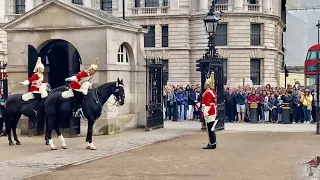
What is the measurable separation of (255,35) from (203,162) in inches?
1684

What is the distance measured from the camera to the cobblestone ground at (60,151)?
12.2 meters

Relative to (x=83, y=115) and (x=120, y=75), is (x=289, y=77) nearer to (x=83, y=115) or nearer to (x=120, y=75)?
(x=120, y=75)

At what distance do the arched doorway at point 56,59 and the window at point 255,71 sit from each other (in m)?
35.3

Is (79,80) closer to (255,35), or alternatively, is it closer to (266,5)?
(255,35)

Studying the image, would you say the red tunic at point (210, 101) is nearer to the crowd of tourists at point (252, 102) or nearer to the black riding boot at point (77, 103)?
the black riding boot at point (77, 103)

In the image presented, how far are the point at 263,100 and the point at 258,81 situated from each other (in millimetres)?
28023

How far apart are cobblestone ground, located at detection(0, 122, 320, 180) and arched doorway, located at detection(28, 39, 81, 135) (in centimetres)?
123

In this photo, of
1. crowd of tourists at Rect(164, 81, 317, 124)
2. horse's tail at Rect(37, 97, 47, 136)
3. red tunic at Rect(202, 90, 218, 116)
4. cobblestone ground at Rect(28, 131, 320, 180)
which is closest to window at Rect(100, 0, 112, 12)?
crowd of tourists at Rect(164, 81, 317, 124)

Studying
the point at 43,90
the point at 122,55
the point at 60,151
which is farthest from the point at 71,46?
the point at 60,151

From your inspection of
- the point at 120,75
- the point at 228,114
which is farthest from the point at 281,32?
the point at 120,75

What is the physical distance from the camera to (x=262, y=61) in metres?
54.1

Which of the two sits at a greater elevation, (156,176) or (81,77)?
(81,77)

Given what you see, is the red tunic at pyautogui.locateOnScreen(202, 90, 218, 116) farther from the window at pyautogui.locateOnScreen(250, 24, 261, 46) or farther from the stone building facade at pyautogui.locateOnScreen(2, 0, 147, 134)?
the window at pyautogui.locateOnScreen(250, 24, 261, 46)

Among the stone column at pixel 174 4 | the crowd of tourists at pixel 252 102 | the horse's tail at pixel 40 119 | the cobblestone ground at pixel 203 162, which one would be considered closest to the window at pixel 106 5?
the stone column at pixel 174 4
